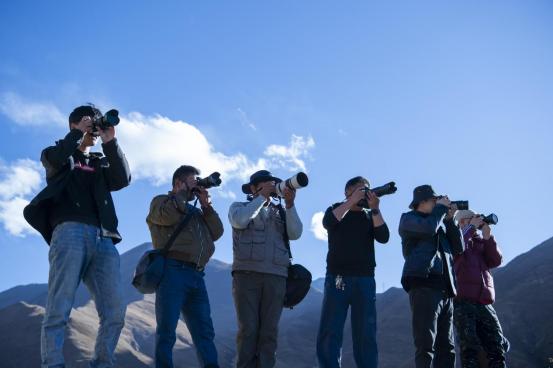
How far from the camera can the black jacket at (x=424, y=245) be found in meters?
6.47

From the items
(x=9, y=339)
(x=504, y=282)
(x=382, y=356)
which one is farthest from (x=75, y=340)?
(x=504, y=282)

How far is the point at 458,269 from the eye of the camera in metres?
7.60

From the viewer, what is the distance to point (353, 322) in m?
6.13

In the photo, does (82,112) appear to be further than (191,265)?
No

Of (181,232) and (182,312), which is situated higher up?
(181,232)

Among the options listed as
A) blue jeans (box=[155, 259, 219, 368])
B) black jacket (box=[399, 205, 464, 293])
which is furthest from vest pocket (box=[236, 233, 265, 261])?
black jacket (box=[399, 205, 464, 293])

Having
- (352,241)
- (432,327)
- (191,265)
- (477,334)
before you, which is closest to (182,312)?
(191,265)

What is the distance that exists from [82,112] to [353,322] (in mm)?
3591

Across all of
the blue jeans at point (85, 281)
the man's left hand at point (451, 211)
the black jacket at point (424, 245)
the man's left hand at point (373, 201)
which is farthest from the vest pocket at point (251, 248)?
the man's left hand at point (451, 211)

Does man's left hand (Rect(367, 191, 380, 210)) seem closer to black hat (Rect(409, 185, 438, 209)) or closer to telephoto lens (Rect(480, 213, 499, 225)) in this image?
black hat (Rect(409, 185, 438, 209))

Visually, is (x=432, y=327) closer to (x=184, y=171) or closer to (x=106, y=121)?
(x=184, y=171)

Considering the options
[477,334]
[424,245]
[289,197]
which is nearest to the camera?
[289,197]

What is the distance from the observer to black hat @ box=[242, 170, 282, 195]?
6503mm

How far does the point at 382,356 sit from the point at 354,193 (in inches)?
1191
